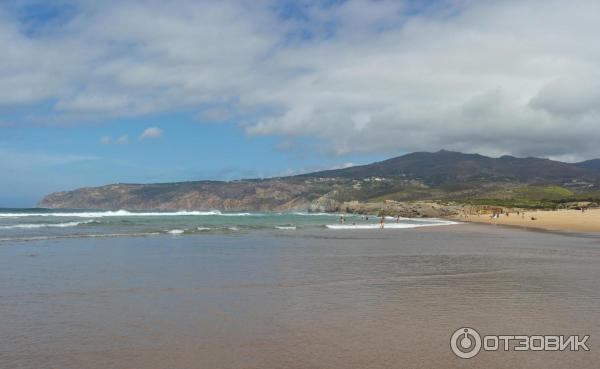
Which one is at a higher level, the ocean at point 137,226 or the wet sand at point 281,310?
the ocean at point 137,226

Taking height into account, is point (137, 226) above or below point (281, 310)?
above

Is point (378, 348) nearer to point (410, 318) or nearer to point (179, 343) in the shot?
point (410, 318)

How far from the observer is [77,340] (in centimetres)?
995

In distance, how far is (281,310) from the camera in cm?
1264

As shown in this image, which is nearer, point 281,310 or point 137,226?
point 281,310

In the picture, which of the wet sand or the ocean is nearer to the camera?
the wet sand

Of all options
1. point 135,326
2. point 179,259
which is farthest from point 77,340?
point 179,259

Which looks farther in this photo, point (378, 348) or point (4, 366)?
point (378, 348)

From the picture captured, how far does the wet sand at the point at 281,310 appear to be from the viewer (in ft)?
29.4

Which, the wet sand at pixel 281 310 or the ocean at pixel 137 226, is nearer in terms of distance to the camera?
the wet sand at pixel 281 310

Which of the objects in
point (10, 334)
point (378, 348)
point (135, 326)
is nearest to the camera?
point (378, 348)

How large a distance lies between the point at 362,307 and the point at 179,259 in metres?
12.9

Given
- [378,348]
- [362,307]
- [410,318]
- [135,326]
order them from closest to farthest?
1. [378,348]
2. [135,326]
3. [410,318]
4. [362,307]

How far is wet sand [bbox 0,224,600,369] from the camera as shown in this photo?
29.4ft
